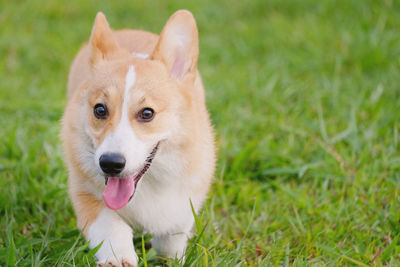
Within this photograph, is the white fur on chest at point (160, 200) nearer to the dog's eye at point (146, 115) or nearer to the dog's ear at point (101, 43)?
the dog's eye at point (146, 115)

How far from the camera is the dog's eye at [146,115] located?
2.94m

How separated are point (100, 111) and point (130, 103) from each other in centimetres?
20

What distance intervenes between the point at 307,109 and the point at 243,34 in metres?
2.08

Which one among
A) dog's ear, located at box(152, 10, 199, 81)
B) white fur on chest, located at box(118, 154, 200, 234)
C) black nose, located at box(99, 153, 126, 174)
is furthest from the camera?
dog's ear, located at box(152, 10, 199, 81)

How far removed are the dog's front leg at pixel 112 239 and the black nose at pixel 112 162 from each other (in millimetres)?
389

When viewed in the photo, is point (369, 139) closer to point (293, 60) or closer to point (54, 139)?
point (293, 60)

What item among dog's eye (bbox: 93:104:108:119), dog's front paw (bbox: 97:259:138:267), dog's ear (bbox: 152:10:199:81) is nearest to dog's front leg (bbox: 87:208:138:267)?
dog's front paw (bbox: 97:259:138:267)

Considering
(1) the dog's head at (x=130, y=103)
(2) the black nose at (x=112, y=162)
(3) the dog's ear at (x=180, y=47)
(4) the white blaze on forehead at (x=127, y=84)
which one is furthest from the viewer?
(3) the dog's ear at (x=180, y=47)

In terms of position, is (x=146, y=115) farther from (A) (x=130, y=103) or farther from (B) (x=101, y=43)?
(B) (x=101, y=43)

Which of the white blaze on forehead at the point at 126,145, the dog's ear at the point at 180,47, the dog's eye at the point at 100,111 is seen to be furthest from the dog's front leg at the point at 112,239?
the dog's ear at the point at 180,47

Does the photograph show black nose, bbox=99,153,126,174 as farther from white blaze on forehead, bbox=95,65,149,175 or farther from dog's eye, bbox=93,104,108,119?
dog's eye, bbox=93,104,108,119

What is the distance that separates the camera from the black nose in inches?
104

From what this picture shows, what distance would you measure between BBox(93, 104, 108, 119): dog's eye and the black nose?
355mm

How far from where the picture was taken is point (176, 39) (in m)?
3.30
